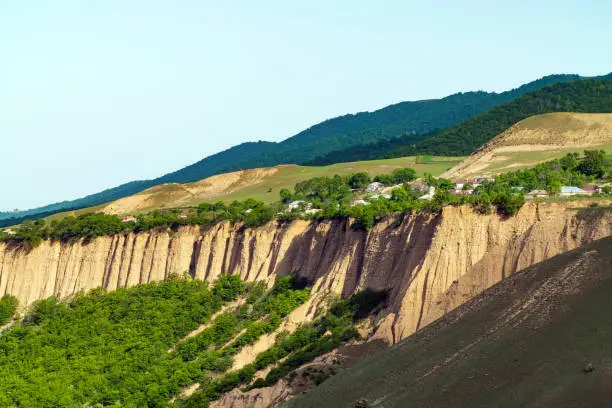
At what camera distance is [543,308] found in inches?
1578

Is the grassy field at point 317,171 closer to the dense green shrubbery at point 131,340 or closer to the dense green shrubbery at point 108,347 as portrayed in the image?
the dense green shrubbery at point 108,347

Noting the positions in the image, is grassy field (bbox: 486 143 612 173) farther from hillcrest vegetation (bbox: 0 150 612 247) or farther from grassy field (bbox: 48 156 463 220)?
grassy field (bbox: 48 156 463 220)

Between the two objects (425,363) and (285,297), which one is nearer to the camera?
(425,363)

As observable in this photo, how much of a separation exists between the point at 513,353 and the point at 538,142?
8814 centimetres

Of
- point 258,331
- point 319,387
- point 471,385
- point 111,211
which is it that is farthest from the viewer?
point 111,211

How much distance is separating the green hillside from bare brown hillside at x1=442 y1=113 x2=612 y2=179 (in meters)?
61.0

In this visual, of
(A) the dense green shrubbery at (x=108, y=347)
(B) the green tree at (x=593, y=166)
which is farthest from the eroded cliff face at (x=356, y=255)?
(B) the green tree at (x=593, y=166)

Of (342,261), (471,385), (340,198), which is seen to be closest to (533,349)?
(471,385)

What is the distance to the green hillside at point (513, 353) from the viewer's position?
32.7 metres

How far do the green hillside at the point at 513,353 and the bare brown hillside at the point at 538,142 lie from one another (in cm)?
6096

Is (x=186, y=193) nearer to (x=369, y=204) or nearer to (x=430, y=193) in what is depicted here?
(x=430, y=193)

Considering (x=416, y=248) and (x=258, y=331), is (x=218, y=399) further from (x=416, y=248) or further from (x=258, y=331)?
(x=416, y=248)

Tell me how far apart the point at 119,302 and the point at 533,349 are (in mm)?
48853

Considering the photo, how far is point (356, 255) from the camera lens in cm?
6431
